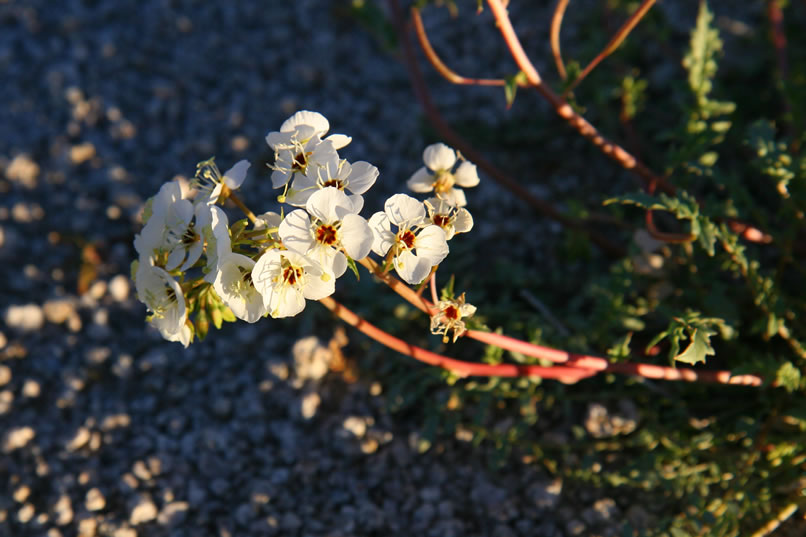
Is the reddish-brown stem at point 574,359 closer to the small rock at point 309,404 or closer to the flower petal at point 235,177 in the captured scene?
the flower petal at point 235,177

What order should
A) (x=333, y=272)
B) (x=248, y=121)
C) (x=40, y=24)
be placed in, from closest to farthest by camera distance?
(x=333, y=272), (x=248, y=121), (x=40, y=24)

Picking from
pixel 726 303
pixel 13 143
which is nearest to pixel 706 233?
pixel 726 303

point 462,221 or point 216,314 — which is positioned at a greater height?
point 462,221

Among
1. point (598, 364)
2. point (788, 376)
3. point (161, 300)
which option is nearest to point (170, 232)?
point (161, 300)

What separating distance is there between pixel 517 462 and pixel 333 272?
1119mm

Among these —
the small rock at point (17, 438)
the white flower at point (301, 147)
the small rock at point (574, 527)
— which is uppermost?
the white flower at point (301, 147)

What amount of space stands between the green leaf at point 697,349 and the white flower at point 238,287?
938 millimetres

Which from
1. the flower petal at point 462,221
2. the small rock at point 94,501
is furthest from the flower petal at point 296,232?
the small rock at point 94,501

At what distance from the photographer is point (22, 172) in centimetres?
293

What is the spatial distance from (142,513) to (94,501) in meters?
0.16

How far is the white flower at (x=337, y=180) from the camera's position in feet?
4.94

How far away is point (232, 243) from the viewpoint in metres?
1.46

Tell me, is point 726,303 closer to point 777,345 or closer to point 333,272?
point 777,345

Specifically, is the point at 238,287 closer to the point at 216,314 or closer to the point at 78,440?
the point at 216,314
